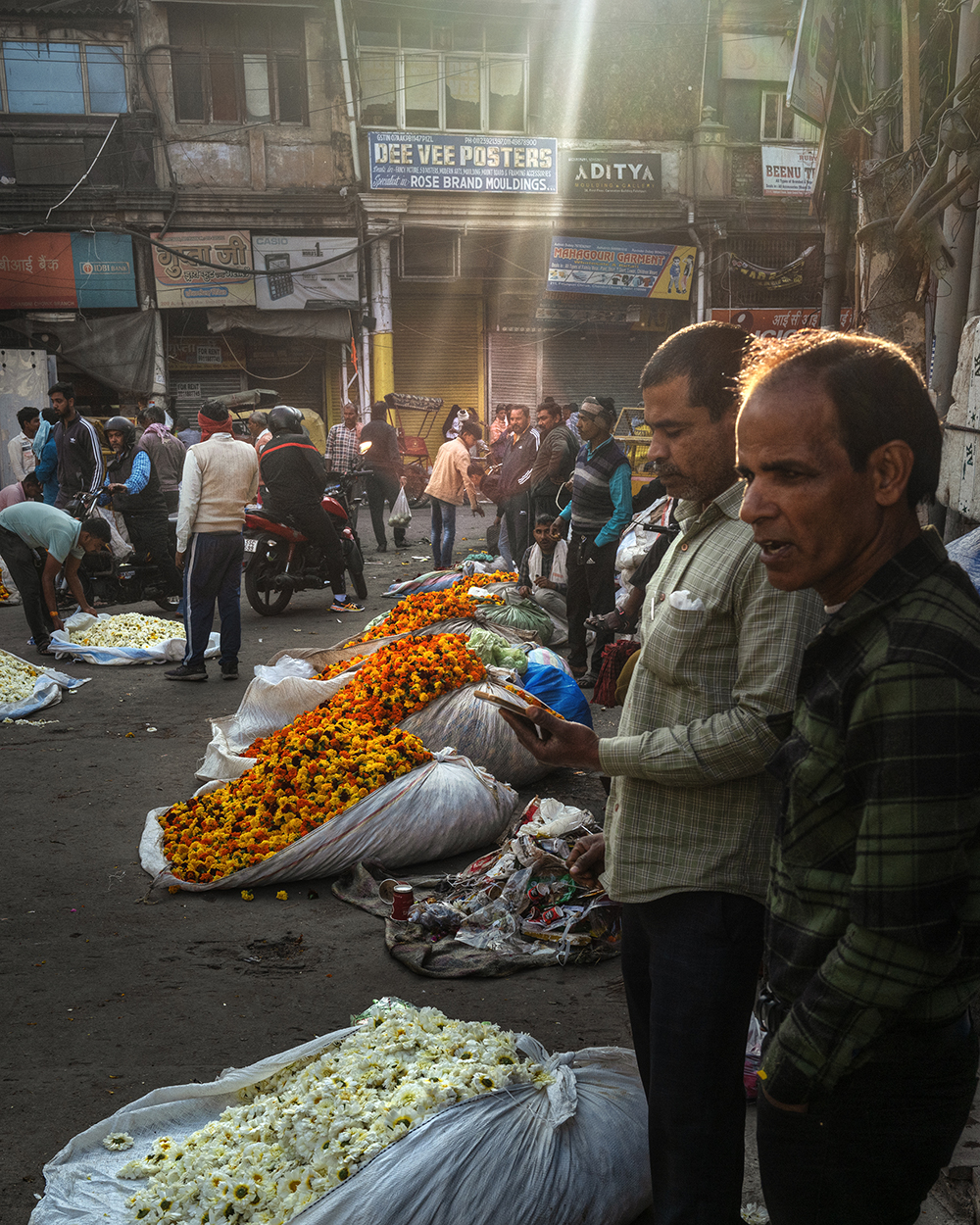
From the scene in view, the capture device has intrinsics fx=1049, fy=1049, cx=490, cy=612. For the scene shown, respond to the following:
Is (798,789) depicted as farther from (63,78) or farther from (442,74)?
(442,74)

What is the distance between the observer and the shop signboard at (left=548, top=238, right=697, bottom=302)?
22422 mm

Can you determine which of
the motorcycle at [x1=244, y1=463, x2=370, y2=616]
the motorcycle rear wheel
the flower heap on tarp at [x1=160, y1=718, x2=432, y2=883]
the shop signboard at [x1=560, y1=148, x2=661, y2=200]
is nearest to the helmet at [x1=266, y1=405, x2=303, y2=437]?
the motorcycle at [x1=244, y1=463, x2=370, y2=616]

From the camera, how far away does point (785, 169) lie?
2280cm

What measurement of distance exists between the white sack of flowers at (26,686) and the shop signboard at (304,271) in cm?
1444

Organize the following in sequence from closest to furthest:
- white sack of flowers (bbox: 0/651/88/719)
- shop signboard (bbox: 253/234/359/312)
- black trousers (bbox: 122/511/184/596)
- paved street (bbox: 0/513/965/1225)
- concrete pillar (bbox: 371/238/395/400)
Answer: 1. paved street (bbox: 0/513/965/1225)
2. white sack of flowers (bbox: 0/651/88/719)
3. black trousers (bbox: 122/511/184/596)
4. shop signboard (bbox: 253/234/359/312)
5. concrete pillar (bbox: 371/238/395/400)

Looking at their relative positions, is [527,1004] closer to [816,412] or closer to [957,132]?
[816,412]

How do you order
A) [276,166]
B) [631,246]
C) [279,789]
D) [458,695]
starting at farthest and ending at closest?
1. [631,246]
2. [276,166]
3. [458,695]
4. [279,789]

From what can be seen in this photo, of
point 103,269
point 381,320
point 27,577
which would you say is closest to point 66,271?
point 103,269

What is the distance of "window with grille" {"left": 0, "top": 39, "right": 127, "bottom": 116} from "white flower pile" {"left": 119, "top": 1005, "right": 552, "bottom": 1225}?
70.7ft

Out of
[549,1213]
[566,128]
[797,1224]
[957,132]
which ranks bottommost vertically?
[549,1213]

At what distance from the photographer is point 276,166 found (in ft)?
69.1

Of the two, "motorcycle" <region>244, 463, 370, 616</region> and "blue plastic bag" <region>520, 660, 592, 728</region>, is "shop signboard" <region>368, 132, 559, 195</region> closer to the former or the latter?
"motorcycle" <region>244, 463, 370, 616</region>

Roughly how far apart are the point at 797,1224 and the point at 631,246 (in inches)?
913

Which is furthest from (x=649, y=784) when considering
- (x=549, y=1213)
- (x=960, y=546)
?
(x=960, y=546)
